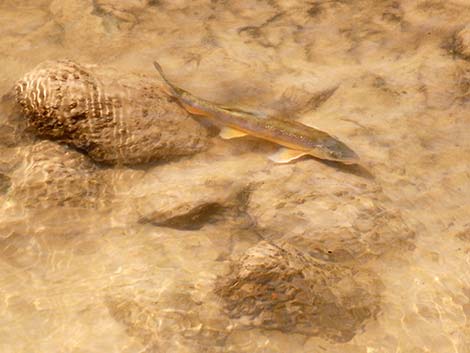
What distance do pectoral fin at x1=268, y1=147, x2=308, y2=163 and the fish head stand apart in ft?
0.45

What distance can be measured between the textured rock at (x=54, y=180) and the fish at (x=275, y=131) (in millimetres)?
1231

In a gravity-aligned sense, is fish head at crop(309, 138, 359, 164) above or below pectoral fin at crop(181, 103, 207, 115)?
below

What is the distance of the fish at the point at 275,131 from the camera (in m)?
5.01

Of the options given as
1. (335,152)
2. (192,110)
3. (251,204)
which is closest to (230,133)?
(192,110)

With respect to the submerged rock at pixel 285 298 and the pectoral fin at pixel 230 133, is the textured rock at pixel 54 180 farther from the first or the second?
the submerged rock at pixel 285 298

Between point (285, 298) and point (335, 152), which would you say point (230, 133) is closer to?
point (335, 152)

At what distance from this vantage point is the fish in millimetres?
5012

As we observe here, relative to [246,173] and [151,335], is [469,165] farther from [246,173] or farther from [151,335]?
[151,335]

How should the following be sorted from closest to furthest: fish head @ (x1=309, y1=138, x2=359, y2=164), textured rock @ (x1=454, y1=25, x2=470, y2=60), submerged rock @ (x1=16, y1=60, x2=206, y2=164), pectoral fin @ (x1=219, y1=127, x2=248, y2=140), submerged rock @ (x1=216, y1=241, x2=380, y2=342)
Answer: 1. submerged rock @ (x1=216, y1=241, x2=380, y2=342)
2. submerged rock @ (x1=16, y1=60, x2=206, y2=164)
3. fish head @ (x1=309, y1=138, x2=359, y2=164)
4. pectoral fin @ (x1=219, y1=127, x2=248, y2=140)
5. textured rock @ (x1=454, y1=25, x2=470, y2=60)

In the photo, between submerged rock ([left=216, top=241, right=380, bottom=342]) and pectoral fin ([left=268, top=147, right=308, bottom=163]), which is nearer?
submerged rock ([left=216, top=241, right=380, bottom=342])

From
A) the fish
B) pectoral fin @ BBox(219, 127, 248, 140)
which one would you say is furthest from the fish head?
pectoral fin @ BBox(219, 127, 248, 140)

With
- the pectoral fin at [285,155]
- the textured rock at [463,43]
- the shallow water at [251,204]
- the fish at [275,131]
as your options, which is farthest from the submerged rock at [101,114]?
the textured rock at [463,43]

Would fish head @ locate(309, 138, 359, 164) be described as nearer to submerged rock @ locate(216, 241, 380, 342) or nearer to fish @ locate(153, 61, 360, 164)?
fish @ locate(153, 61, 360, 164)

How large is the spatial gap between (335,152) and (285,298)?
1.74 metres
